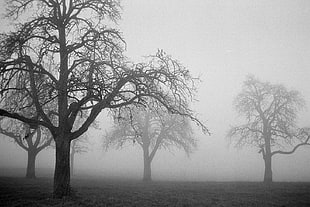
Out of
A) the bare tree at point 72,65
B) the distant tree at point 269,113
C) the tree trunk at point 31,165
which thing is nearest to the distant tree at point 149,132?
the distant tree at point 269,113

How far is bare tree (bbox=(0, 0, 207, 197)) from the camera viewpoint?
11.4 m

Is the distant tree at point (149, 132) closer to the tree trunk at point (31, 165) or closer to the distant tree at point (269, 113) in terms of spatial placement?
the distant tree at point (269, 113)

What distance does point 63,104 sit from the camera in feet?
40.7

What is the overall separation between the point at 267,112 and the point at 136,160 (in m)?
67.5

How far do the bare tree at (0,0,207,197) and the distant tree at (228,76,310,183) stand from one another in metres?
19.1

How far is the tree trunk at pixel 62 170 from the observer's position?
11.4 m

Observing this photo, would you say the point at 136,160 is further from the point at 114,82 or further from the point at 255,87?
the point at 114,82

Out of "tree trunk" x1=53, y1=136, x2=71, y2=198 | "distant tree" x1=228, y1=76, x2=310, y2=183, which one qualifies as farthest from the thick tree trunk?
"tree trunk" x1=53, y1=136, x2=71, y2=198

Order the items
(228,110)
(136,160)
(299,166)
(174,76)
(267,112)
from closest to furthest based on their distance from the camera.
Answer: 1. (174,76)
2. (267,112)
3. (299,166)
4. (136,160)
5. (228,110)

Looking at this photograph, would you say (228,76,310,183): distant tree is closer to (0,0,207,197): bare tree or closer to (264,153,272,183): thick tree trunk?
(264,153,272,183): thick tree trunk

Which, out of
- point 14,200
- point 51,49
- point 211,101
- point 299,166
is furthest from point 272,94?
point 211,101

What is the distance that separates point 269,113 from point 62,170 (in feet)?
83.7

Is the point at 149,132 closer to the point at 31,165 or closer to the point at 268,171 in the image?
the point at 31,165

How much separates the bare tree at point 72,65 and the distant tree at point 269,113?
19094mm
